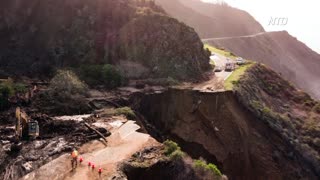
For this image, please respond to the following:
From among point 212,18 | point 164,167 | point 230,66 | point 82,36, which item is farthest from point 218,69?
point 212,18

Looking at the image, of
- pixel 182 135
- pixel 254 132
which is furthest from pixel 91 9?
pixel 254 132

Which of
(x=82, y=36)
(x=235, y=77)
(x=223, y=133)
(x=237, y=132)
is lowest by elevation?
(x=223, y=133)

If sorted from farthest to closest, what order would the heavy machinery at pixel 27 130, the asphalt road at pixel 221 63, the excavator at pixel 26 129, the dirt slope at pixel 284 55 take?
the dirt slope at pixel 284 55 < the asphalt road at pixel 221 63 < the heavy machinery at pixel 27 130 < the excavator at pixel 26 129

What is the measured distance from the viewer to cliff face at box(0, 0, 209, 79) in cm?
4419

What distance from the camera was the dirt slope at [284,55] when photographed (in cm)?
8925

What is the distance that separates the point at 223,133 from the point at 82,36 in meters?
17.8

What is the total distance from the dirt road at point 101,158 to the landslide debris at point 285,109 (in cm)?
1725

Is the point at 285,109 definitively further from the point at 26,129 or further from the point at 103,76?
the point at 26,129

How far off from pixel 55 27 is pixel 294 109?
2647 cm

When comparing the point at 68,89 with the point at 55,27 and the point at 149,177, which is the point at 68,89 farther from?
the point at 149,177

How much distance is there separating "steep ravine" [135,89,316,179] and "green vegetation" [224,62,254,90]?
5.96 ft

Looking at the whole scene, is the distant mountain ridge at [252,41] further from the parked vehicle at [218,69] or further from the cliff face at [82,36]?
the cliff face at [82,36]

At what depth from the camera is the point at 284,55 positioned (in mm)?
97625

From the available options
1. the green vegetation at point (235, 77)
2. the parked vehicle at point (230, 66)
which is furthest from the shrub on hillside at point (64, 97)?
the parked vehicle at point (230, 66)
